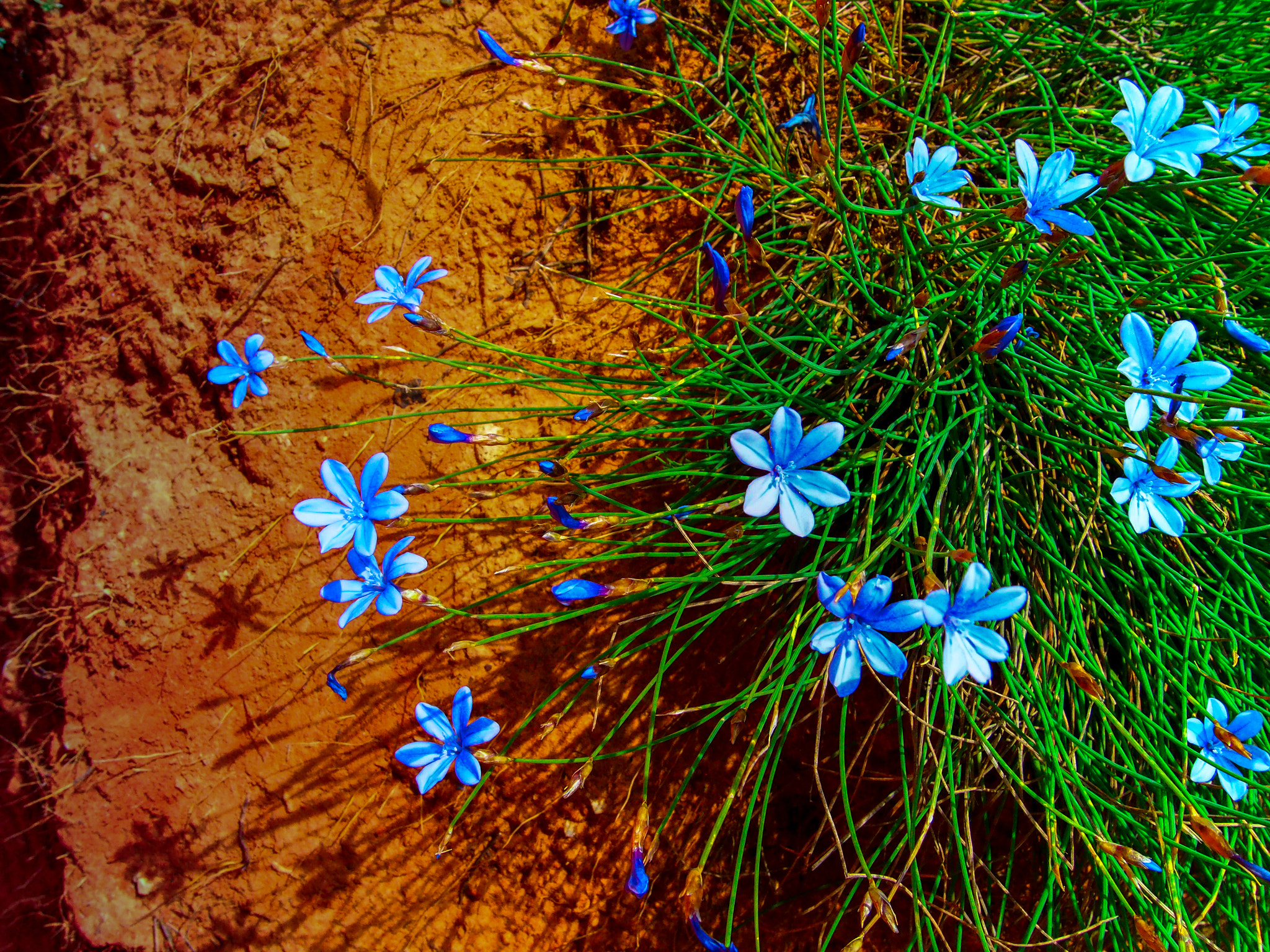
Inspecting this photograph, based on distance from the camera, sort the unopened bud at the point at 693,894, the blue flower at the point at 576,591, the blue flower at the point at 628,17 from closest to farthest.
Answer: the unopened bud at the point at 693,894 → the blue flower at the point at 576,591 → the blue flower at the point at 628,17

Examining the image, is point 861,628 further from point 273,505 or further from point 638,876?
point 273,505

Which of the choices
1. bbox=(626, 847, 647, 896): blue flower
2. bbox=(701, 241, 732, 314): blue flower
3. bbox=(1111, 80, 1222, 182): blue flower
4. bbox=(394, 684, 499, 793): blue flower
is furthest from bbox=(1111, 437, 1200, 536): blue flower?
bbox=(394, 684, 499, 793): blue flower

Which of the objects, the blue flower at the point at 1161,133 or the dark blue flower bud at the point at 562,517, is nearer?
the blue flower at the point at 1161,133

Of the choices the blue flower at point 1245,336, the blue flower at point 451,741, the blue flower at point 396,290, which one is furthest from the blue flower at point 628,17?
the blue flower at point 451,741

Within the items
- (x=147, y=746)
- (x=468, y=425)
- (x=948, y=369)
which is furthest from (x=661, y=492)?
(x=147, y=746)

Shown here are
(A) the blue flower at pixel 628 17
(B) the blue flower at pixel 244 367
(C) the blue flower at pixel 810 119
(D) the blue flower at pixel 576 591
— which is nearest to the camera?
(D) the blue flower at pixel 576 591

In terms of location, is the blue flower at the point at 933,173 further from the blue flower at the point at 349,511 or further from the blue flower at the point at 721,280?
the blue flower at the point at 349,511

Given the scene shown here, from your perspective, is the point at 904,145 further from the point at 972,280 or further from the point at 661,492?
the point at 661,492
